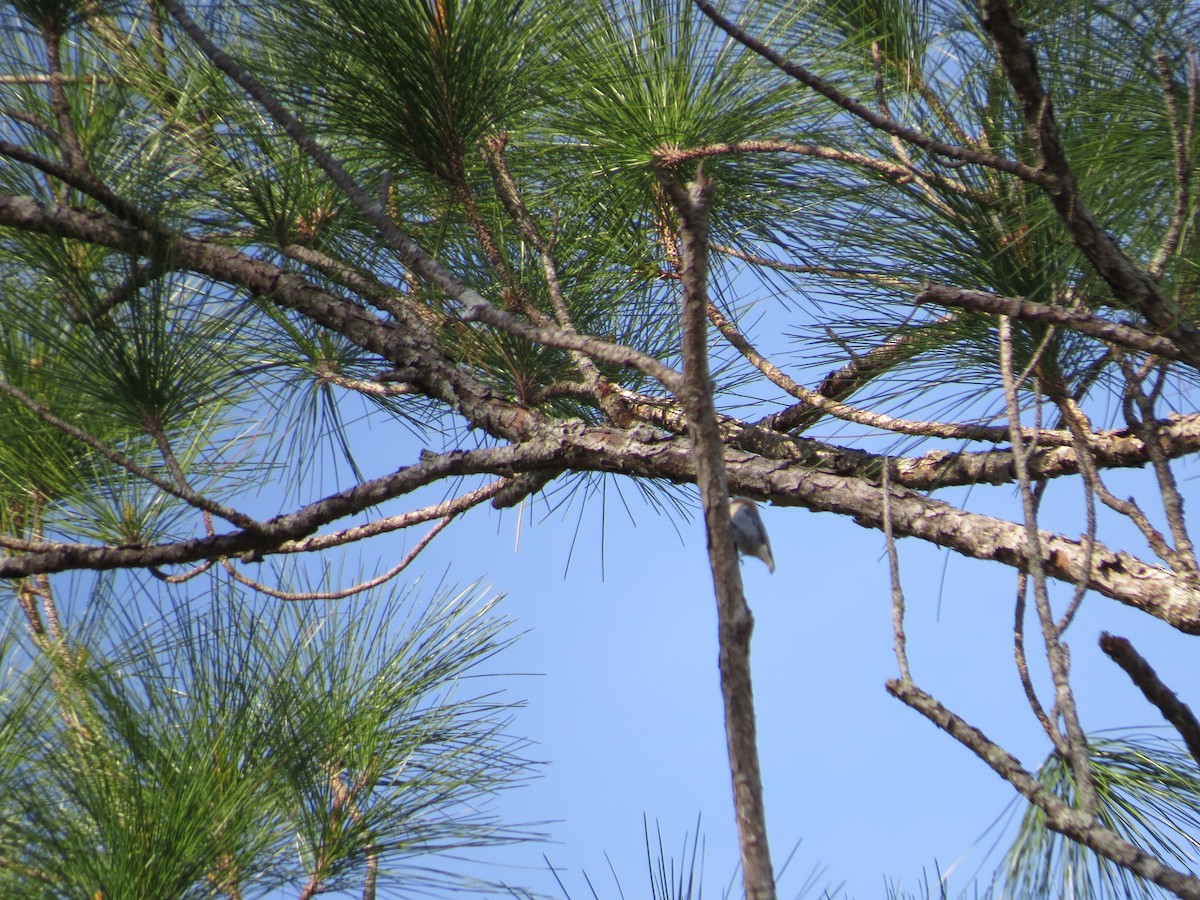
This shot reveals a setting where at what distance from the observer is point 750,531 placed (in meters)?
0.65

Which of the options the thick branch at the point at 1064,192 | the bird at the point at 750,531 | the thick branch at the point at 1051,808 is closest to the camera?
the thick branch at the point at 1051,808

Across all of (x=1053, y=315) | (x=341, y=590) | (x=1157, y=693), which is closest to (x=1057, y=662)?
(x=1157, y=693)

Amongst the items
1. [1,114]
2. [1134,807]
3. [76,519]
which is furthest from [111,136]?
[1134,807]

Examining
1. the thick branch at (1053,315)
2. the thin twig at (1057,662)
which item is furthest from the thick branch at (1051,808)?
the thick branch at (1053,315)

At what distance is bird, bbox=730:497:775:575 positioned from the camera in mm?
648

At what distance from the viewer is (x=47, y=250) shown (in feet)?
2.85

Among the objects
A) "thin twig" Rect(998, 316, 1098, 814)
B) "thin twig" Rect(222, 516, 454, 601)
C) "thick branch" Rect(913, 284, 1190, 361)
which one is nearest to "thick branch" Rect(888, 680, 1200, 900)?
"thin twig" Rect(998, 316, 1098, 814)

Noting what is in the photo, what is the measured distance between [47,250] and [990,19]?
69cm

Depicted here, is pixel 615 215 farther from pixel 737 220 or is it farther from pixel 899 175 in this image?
pixel 899 175

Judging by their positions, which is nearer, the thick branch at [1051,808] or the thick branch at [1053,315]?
the thick branch at [1051,808]

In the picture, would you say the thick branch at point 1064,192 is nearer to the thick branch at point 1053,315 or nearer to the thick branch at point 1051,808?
the thick branch at point 1053,315

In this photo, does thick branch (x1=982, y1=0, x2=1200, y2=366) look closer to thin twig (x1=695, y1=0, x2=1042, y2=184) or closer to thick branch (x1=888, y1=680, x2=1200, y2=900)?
thin twig (x1=695, y1=0, x2=1042, y2=184)

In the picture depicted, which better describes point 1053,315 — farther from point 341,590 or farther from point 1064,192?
point 341,590

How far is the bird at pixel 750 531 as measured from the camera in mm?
648
